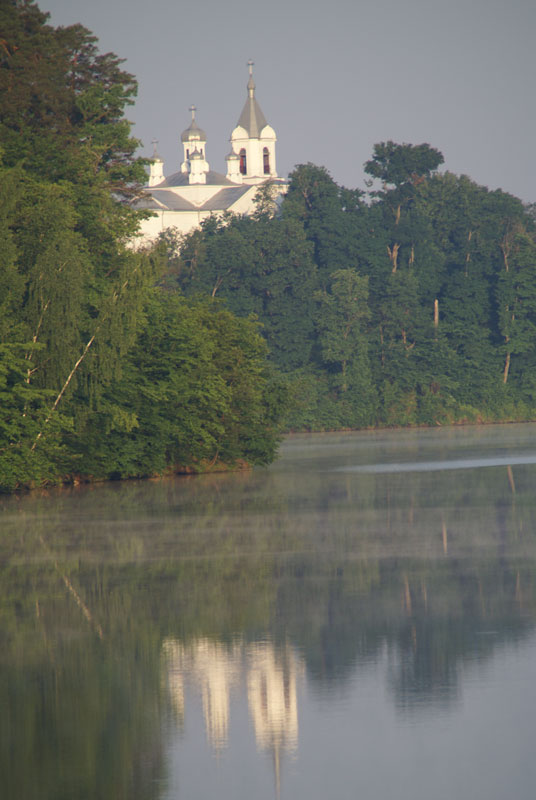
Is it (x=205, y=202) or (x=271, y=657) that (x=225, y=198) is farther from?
(x=271, y=657)

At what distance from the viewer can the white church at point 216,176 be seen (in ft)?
486

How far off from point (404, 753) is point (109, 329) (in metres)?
24.5

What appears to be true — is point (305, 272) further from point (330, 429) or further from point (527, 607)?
point (527, 607)

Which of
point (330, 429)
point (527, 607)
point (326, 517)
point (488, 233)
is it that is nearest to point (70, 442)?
point (326, 517)

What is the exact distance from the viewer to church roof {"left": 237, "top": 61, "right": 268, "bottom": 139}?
169m

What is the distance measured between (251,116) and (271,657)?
166 m

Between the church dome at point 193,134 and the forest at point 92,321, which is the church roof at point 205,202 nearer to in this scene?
the church dome at point 193,134

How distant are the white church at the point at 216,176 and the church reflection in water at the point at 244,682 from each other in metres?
134

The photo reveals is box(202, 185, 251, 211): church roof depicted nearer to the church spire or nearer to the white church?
the white church

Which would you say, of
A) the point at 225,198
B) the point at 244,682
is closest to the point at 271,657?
the point at 244,682

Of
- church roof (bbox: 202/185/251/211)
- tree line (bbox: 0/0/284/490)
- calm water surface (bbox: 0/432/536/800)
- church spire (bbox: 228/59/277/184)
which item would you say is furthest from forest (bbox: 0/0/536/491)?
church spire (bbox: 228/59/277/184)

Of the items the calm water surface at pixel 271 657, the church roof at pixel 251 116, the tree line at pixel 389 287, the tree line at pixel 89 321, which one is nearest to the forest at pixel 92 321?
the tree line at pixel 89 321

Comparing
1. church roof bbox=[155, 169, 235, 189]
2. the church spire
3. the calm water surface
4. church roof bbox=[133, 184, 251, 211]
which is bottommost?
the calm water surface

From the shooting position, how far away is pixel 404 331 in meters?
80.9
